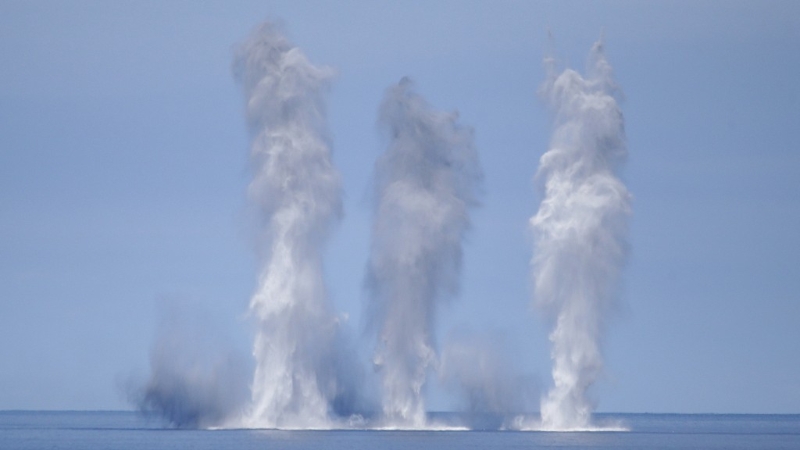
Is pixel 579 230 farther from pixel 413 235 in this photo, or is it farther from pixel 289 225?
pixel 289 225

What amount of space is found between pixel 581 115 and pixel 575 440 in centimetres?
1995

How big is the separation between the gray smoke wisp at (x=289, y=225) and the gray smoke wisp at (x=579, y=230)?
1374cm

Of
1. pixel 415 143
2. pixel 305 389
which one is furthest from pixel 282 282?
pixel 415 143

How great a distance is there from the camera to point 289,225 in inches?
3305

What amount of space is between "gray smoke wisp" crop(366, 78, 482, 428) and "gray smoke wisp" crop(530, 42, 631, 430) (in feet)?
19.7

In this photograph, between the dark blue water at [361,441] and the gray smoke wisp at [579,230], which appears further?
the gray smoke wisp at [579,230]

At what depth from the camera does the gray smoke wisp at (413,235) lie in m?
84.2

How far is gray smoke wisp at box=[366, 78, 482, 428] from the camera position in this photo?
84.2 metres

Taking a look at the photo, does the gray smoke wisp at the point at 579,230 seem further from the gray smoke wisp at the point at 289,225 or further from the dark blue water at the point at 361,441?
the gray smoke wisp at the point at 289,225

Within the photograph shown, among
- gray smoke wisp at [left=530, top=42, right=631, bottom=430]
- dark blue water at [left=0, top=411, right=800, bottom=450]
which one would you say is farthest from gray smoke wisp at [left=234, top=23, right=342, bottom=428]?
gray smoke wisp at [left=530, top=42, right=631, bottom=430]

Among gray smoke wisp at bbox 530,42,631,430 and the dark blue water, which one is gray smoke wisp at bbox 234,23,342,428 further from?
gray smoke wisp at bbox 530,42,631,430

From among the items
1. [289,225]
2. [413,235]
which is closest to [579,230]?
[413,235]

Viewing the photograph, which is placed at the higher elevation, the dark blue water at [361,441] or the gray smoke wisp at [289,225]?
the gray smoke wisp at [289,225]

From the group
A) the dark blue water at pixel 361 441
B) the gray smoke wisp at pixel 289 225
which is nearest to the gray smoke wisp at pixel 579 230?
the dark blue water at pixel 361 441
